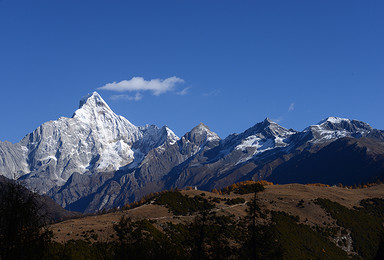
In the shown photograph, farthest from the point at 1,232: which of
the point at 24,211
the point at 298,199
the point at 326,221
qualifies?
the point at 298,199

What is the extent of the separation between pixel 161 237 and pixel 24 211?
69.6 meters

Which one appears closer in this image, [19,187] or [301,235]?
[19,187]

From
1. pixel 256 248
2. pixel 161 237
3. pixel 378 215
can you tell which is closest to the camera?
→ pixel 256 248

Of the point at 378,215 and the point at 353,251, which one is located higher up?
the point at 378,215

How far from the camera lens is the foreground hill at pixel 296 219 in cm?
12281

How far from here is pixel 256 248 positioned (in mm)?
64000

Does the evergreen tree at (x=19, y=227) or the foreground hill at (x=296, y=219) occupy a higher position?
the foreground hill at (x=296, y=219)

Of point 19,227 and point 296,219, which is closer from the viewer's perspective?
point 19,227

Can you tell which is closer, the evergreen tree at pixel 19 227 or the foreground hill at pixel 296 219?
the evergreen tree at pixel 19 227

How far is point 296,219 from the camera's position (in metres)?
156

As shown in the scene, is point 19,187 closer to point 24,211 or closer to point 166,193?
point 24,211

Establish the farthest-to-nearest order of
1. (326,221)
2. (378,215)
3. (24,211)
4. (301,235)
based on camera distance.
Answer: (378,215) < (326,221) < (301,235) < (24,211)

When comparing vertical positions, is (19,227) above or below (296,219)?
below

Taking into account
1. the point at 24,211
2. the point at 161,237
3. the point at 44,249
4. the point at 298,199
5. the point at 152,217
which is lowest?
the point at 44,249
